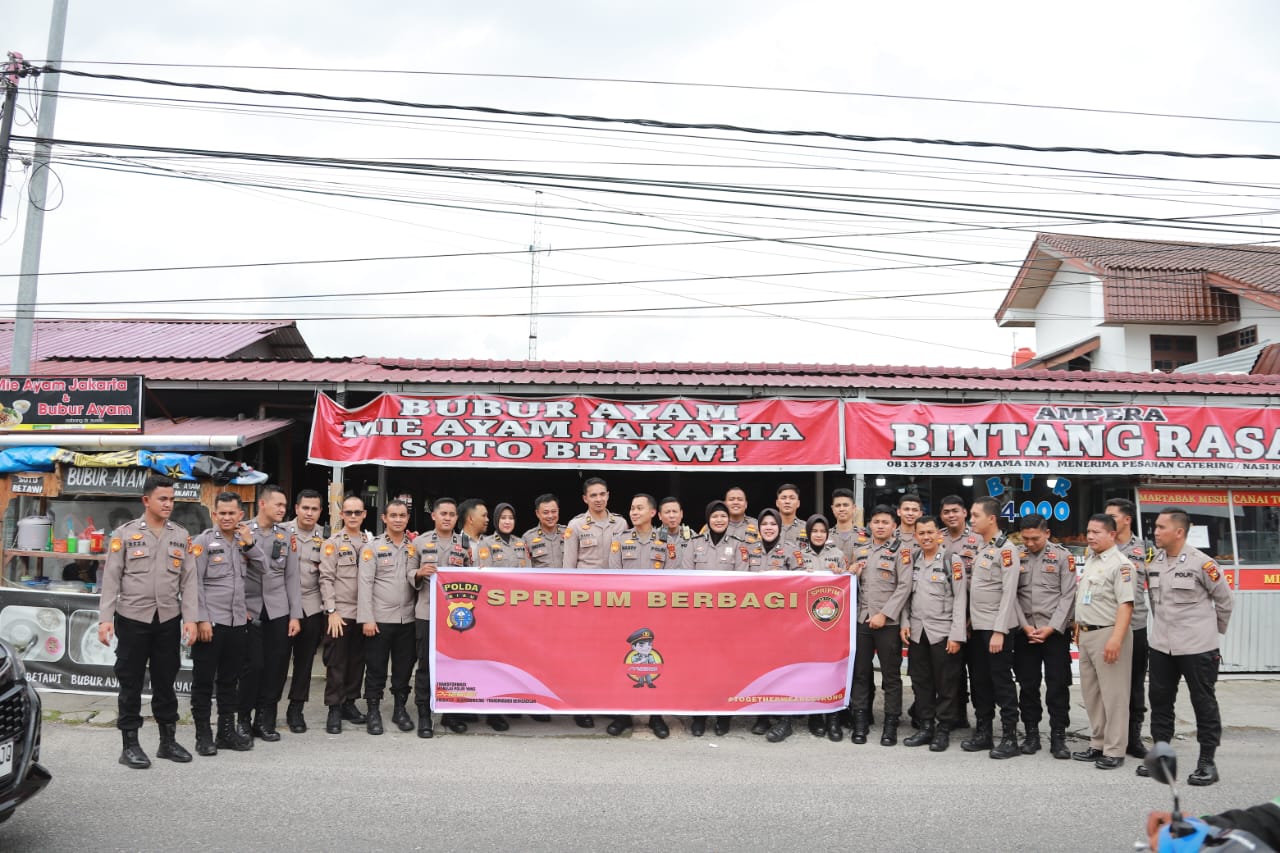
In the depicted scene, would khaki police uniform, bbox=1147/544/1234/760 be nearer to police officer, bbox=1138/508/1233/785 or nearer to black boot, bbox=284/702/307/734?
police officer, bbox=1138/508/1233/785

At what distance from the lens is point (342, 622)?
686cm

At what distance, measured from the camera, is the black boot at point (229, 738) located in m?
6.19

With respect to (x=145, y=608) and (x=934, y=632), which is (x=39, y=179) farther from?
(x=934, y=632)

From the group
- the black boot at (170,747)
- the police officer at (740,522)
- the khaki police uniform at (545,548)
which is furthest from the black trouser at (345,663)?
the police officer at (740,522)

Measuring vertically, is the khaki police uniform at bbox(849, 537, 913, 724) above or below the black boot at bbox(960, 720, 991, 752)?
above

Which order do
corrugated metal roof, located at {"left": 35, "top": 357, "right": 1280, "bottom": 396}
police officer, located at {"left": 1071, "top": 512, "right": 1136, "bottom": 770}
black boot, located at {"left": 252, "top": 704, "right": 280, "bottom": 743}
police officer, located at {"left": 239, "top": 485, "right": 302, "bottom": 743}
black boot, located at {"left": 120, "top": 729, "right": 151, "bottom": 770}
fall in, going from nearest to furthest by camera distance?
1. black boot, located at {"left": 120, "top": 729, "right": 151, "bottom": 770}
2. police officer, located at {"left": 1071, "top": 512, "right": 1136, "bottom": 770}
3. police officer, located at {"left": 239, "top": 485, "right": 302, "bottom": 743}
4. black boot, located at {"left": 252, "top": 704, "right": 280, "bottom": 743}
5. corrugated metal roof, located at {"left": 35, "top": 357, "right": 1280, "bottom": 396}

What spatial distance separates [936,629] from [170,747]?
541 centimetres

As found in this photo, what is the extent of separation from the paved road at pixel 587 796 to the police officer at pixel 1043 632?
314mm

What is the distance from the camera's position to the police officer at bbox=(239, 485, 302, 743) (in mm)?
6422

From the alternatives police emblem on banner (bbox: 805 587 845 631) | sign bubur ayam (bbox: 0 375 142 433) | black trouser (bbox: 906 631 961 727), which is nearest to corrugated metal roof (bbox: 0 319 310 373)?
sign bubur ayam (bbox: 0 375 142 433)

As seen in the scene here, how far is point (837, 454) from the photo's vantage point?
30.4 feet

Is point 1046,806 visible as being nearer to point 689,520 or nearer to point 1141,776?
point 1141,776

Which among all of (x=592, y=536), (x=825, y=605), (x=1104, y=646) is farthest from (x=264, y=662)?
(x=1104, y=646)

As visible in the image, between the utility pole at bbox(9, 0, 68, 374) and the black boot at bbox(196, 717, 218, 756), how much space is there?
6.40m
